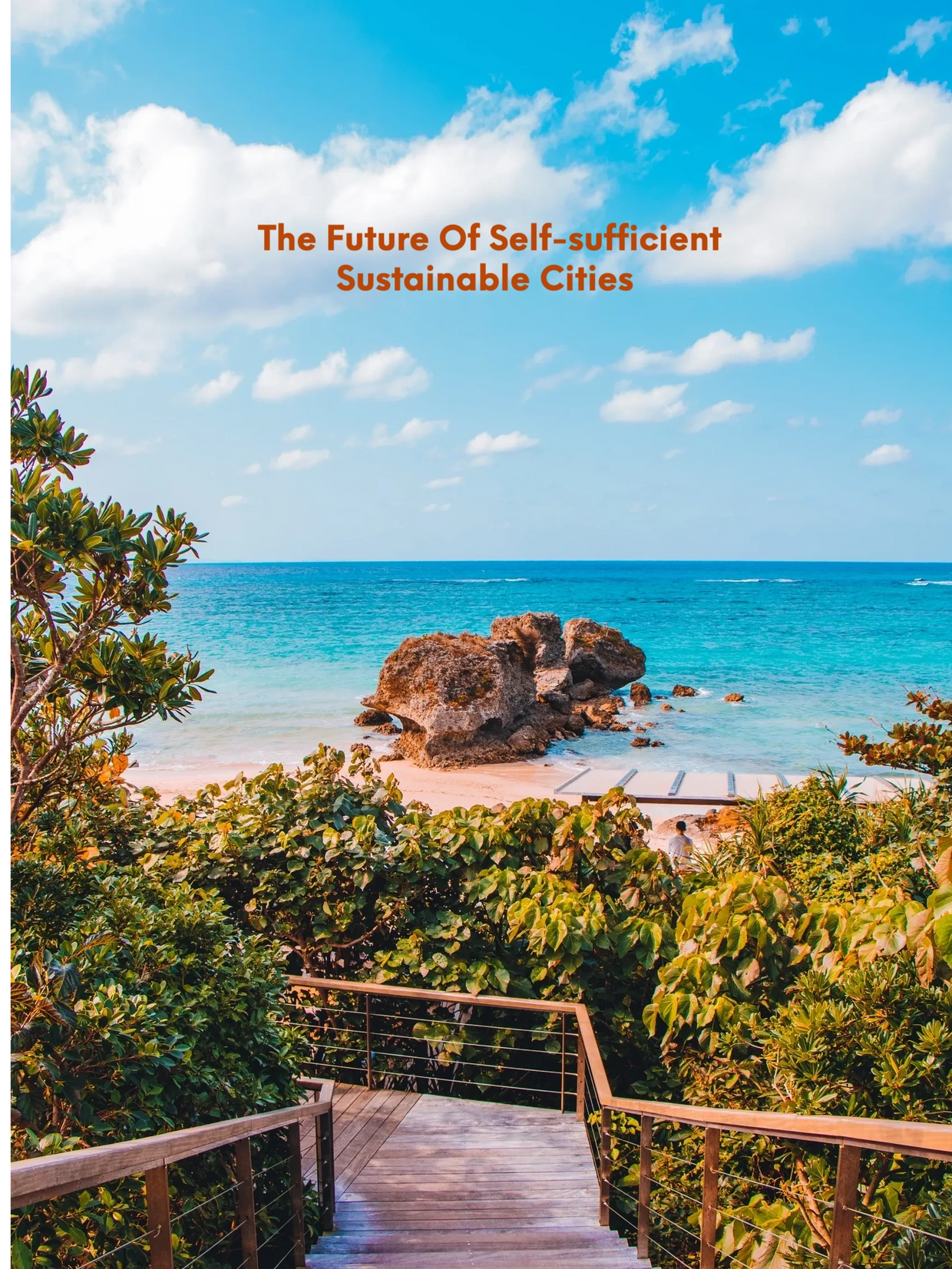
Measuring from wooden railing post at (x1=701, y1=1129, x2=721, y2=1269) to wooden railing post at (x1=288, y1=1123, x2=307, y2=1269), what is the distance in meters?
1.76

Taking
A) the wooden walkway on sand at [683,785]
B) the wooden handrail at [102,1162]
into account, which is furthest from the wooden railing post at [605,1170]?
the wooden walkway on sand at [683,785]

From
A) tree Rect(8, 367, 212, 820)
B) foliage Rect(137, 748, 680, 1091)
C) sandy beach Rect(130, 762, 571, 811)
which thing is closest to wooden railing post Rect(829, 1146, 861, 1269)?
tree Rect(8, 367, 212, 820)

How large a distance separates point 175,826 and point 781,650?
4579 cm

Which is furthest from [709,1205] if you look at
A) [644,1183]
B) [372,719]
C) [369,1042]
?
[372,719]

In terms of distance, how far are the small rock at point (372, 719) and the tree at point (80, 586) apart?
22.4 meters

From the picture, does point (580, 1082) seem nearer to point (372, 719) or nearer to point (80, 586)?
point (80, 586)

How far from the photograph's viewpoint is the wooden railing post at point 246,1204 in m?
3.06

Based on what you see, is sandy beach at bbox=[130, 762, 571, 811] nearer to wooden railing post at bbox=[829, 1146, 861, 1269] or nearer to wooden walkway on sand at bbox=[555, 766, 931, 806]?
wooden walkway on sand at bbox=[555, 766, 931, 806]

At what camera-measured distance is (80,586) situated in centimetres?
332

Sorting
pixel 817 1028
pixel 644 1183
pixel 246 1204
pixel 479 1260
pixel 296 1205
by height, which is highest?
pixel 817 1028

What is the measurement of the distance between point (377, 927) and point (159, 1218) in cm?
408

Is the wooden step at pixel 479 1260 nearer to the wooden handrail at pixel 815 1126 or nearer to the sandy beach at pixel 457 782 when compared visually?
the wooden handrail at pixel 815 1126

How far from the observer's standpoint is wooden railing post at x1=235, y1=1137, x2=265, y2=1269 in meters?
3.06

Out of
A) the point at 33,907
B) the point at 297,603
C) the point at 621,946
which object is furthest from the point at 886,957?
the point at 297,603
